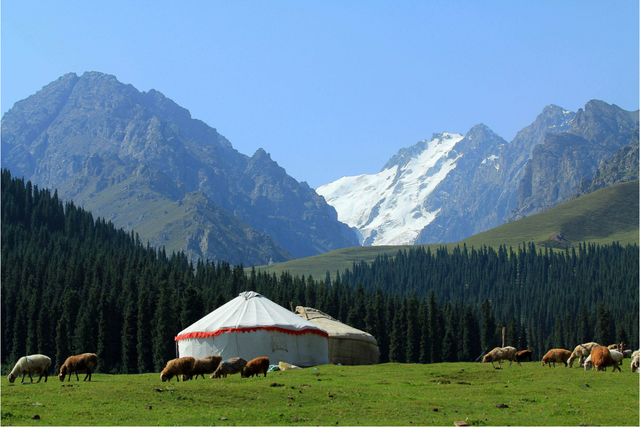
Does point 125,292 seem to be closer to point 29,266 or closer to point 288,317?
point 29,266

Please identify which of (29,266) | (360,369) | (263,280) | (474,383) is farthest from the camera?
(263,280)

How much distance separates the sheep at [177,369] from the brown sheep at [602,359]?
75.8ft

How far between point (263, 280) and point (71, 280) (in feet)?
137

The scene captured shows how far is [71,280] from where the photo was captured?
13175 centimetres

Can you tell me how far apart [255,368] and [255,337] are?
938 centimetres

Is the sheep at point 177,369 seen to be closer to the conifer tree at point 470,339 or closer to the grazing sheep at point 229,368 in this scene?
the grazing sheep at point 229,368

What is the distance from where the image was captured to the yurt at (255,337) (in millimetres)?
46750

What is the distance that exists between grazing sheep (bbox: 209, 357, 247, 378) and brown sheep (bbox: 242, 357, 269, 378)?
2.95 feet

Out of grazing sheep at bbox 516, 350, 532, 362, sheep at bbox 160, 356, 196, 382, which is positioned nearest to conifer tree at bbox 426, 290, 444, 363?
grazing sheep at bbox 516, 350, 532, 362

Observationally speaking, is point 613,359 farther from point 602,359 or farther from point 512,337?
point 512,337

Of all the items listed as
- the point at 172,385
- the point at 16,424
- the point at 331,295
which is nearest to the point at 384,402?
the point at 172,385

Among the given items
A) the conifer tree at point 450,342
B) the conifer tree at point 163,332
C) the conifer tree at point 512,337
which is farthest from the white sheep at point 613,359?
the conifer tree at point 512,337

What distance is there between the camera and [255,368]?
37.4 metres

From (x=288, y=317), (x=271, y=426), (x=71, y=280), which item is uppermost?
(x=71, y=280)
